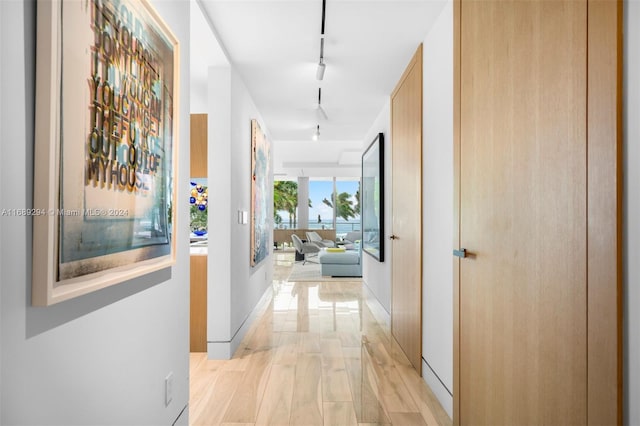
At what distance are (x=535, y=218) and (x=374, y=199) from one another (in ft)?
11.2

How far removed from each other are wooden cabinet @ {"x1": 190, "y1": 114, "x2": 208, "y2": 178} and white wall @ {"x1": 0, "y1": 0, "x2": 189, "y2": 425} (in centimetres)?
164

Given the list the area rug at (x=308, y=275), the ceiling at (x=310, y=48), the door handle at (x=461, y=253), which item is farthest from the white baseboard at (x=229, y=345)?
the area rug at (x=308, y=275)

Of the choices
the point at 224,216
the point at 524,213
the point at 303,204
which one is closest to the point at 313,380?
the point at 224,216

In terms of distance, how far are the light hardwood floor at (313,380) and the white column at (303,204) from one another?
870 cm

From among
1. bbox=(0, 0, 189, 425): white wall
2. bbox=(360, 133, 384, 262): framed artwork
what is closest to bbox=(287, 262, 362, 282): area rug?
bbox=(360, 133, 384, 262): framed artwork

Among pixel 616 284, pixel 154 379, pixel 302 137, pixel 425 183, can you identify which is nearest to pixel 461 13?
pixel 425 183

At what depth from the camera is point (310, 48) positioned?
9.45ft

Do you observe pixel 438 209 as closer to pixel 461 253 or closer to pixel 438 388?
pixel 461 253

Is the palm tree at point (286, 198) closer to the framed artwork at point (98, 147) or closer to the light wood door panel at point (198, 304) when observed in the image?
the light wood door panel at point (198, 304)

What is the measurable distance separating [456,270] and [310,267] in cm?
662

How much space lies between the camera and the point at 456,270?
1.98 metres

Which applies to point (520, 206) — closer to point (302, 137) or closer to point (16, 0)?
point (16, 0)

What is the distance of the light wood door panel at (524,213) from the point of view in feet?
3.62

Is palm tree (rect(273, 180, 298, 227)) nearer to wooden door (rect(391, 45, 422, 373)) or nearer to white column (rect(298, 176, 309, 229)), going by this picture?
white column (rect(298, 176, 309, 229))
